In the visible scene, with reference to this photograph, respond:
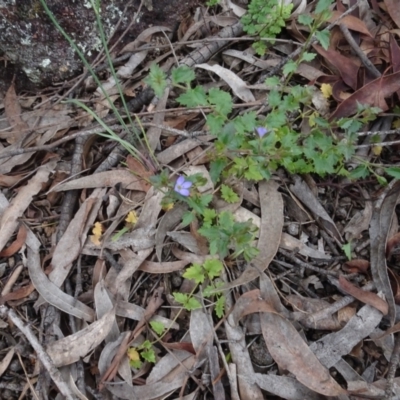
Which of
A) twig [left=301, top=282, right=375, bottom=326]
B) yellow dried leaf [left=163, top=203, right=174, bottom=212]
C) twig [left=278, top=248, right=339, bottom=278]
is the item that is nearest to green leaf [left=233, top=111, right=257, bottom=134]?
yellow dried leaf [left=163, top=203, right=174, bottom=212]

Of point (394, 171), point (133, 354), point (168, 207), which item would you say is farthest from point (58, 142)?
point (394, 171)

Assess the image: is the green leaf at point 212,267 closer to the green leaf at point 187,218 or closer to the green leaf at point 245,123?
the green leaf at point 187,218

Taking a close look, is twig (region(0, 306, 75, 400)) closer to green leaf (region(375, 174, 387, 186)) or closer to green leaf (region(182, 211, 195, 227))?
green leaf (region(182, 211, 195, 227))

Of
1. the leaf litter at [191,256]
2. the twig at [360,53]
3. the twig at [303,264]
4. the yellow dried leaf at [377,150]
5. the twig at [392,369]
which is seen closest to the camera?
the twig at [392,369]

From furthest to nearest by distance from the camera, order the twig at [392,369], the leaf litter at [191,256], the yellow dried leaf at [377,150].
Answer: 1. the yellow dried leaf at [377,150]
2. the leaf litter at [191,256]
3. the twig at [392,369]

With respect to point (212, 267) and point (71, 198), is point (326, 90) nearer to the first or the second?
point (212, 267)

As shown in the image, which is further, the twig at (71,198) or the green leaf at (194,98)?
the twig at (71,198)

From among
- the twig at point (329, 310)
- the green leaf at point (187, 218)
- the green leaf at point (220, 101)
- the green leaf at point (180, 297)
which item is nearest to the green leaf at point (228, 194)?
the green leaf at point (187, 218)

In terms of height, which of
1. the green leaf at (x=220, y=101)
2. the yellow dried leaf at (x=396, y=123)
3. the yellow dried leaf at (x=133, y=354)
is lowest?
the yellow dried leaf at (x=396, y=123)
